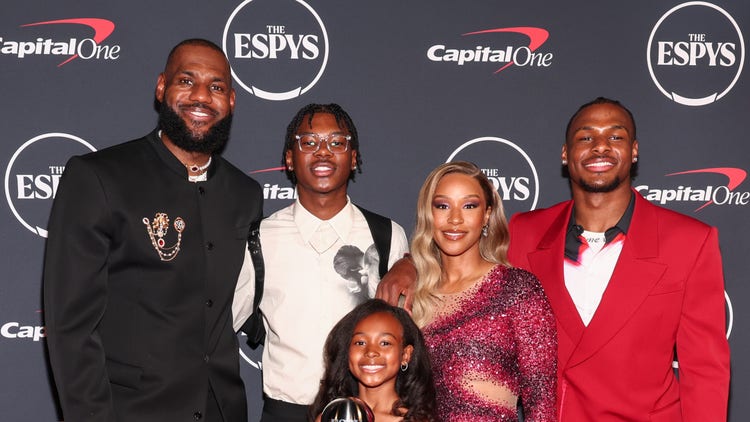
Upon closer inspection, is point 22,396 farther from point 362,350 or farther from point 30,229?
point 362,350

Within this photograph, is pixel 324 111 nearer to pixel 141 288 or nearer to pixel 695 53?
pixel 141 288

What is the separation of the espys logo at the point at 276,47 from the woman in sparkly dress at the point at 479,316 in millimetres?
1206

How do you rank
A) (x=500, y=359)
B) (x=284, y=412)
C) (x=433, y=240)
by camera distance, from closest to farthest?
(x=500, y=359) → (x=433, y=240) → (x=284, y=412)

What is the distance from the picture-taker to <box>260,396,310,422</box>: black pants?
3227 millimetres

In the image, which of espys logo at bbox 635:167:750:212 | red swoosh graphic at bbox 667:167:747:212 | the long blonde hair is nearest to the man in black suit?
the long blonde hair

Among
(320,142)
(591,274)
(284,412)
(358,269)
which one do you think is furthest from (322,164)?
(591,274)

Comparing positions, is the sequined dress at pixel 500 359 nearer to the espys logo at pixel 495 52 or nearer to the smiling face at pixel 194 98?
the smiling face at pixel 194 98

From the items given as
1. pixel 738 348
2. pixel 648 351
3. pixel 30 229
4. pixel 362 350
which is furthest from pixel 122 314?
pixel 738 348

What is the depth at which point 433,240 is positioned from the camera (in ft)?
9.98

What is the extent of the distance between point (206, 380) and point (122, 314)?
1.28 feet

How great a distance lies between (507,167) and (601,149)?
98 cm

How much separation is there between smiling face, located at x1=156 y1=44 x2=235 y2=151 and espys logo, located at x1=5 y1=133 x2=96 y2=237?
3.27 feet

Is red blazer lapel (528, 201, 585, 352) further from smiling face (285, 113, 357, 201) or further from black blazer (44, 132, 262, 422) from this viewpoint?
black blazer (44, 132, 262, 422)

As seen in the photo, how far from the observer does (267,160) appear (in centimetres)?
390
